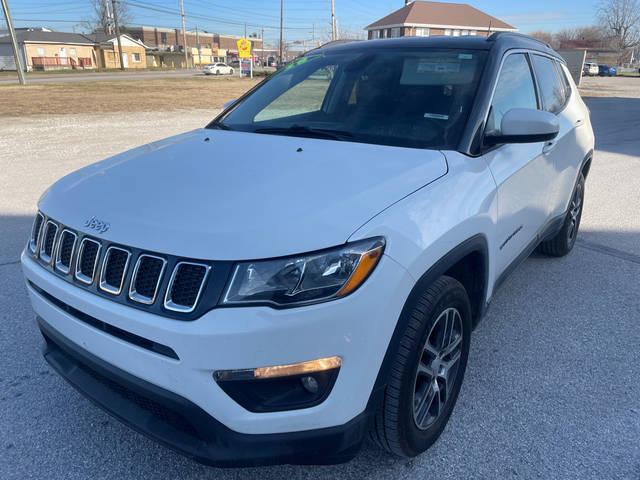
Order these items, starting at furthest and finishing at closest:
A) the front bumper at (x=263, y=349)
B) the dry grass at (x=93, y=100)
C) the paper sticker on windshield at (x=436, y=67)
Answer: the dry grass at (x=93, y=100)
the paper sticker on windshield at (x=436, y=67)
the front bumper at (x=263, y=349)

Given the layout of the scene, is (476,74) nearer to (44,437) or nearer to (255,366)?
(255,366)

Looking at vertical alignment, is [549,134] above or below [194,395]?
above

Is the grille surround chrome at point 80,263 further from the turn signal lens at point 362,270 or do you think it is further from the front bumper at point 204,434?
the turn signal lens at point 362,270

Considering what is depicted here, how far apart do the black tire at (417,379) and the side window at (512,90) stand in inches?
40.4

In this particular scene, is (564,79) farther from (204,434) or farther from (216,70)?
(216,70)

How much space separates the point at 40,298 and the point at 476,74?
2409mm

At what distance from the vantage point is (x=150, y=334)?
5.49ft

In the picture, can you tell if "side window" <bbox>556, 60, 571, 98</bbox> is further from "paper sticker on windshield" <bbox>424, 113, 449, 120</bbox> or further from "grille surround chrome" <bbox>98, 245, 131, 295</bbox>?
"grille surround chrome" <bbox>98, 245, 131, 295</bbox>

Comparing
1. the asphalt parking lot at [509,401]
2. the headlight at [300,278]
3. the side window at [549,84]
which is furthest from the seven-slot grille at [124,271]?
the side window at [549,84]

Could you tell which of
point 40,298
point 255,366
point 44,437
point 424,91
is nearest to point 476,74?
point 424,91

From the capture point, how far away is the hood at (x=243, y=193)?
67.0 inches

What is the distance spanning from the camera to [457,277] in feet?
8.06

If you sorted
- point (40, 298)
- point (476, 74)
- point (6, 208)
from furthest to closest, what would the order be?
1. point (6, 208)
2. point (476, 74)
3. point (40, 298)

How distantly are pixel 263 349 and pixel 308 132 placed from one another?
1.51 m
